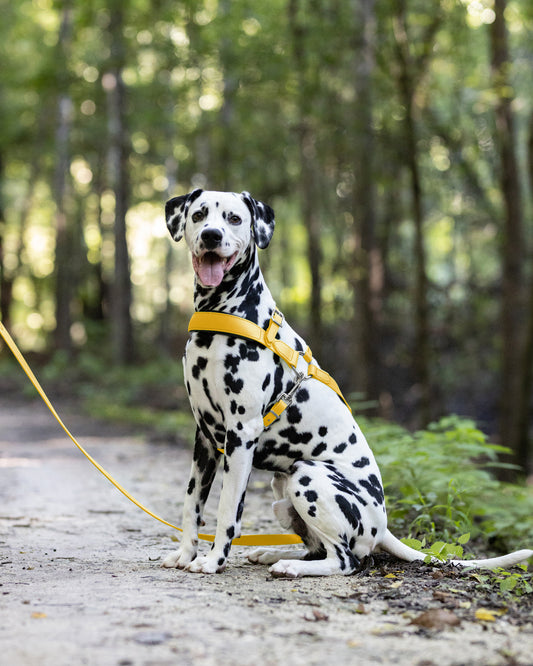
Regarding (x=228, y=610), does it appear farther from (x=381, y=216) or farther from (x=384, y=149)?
(x=381, y=216)

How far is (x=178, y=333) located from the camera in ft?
101

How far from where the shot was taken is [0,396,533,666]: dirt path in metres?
3.09

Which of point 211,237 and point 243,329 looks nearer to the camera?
point 211,237

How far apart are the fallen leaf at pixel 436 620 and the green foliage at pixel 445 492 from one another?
2.18 m

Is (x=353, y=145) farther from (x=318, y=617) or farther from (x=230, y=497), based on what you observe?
(x=318, y=617)

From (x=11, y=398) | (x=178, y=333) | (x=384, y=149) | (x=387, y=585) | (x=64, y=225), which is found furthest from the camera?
(x=178, y=333)

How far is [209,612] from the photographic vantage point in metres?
3.62

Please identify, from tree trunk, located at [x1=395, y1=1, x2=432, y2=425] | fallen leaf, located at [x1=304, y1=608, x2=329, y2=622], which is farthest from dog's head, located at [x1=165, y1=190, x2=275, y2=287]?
tree trunk, located at [x1=395, y1=1, x2=432, y2=425]

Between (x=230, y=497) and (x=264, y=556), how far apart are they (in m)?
0.73


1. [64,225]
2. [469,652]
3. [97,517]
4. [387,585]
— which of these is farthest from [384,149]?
[64,225]

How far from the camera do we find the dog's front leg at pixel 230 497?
14.6 feet

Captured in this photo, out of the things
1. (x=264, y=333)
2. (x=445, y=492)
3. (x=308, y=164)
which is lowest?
(x=445, y=492)

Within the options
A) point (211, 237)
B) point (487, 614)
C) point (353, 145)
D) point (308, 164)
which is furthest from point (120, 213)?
point (487, 614)

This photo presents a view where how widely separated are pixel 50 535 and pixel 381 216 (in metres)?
17.1
